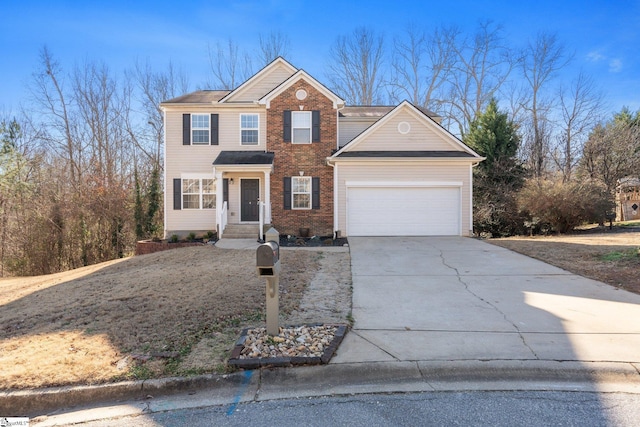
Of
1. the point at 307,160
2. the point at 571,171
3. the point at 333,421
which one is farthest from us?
the point at 571,171

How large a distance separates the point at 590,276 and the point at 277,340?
708 cm

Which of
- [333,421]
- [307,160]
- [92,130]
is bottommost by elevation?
[333,421]

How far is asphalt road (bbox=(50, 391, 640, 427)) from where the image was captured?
9.68 ft

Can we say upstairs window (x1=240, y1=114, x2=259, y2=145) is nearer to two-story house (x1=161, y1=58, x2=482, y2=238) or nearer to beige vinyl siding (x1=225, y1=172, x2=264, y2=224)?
two-story house (x1=161, y1=58, x2=482, y2=238)

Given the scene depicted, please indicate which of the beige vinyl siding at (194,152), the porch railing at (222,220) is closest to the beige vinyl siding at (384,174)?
the beige vinyl siding at (194,152)

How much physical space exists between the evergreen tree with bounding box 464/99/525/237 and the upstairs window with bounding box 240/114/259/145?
1156 cm

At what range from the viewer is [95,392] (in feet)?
11.4

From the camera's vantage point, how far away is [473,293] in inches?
264

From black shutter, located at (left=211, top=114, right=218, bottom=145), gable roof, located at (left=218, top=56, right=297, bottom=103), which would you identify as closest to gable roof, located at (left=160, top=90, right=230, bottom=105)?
black shutter, located at (left=211, top=114, right=218, bottom=145)

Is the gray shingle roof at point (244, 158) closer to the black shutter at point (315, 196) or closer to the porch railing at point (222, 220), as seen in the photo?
the porch railing at point (222, 220)

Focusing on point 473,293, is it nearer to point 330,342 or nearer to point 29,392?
point 330,342

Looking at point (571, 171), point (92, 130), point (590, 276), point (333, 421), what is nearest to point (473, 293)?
point (590, 276)

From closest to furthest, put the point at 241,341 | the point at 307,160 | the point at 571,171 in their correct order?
the point at 241,341
the point at 307,160
the point at 571,171

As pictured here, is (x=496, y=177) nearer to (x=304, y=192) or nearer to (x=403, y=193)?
(x=403, y=193)
